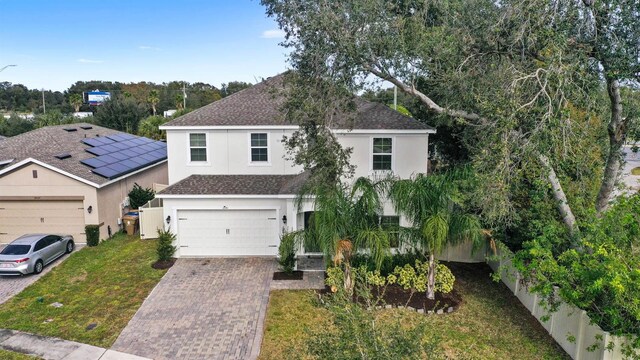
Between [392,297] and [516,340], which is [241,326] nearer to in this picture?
[392,297]

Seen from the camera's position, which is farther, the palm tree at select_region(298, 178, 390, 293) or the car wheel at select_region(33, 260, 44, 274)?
the car wheel at select_region(33, 260, 44, 274)

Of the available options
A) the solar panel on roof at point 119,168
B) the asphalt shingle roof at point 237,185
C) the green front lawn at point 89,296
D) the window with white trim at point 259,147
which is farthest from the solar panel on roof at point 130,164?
the window with white trim at point 259,147

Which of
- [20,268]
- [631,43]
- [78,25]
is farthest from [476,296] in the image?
[78,25]

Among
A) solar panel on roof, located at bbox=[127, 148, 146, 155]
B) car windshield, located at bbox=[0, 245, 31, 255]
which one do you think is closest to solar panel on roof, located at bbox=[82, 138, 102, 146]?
solar panel on roof, located at bbox=[127, 148, 146, 155]

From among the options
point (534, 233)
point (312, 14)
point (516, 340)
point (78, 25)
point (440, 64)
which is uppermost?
point (78, 25)

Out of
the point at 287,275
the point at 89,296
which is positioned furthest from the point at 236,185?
the point at 89,296

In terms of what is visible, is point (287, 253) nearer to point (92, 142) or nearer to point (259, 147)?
point (259, 147)

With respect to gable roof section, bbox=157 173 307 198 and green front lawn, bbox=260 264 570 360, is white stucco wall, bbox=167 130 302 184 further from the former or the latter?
green front lawn, bbox=260 264 570 360
